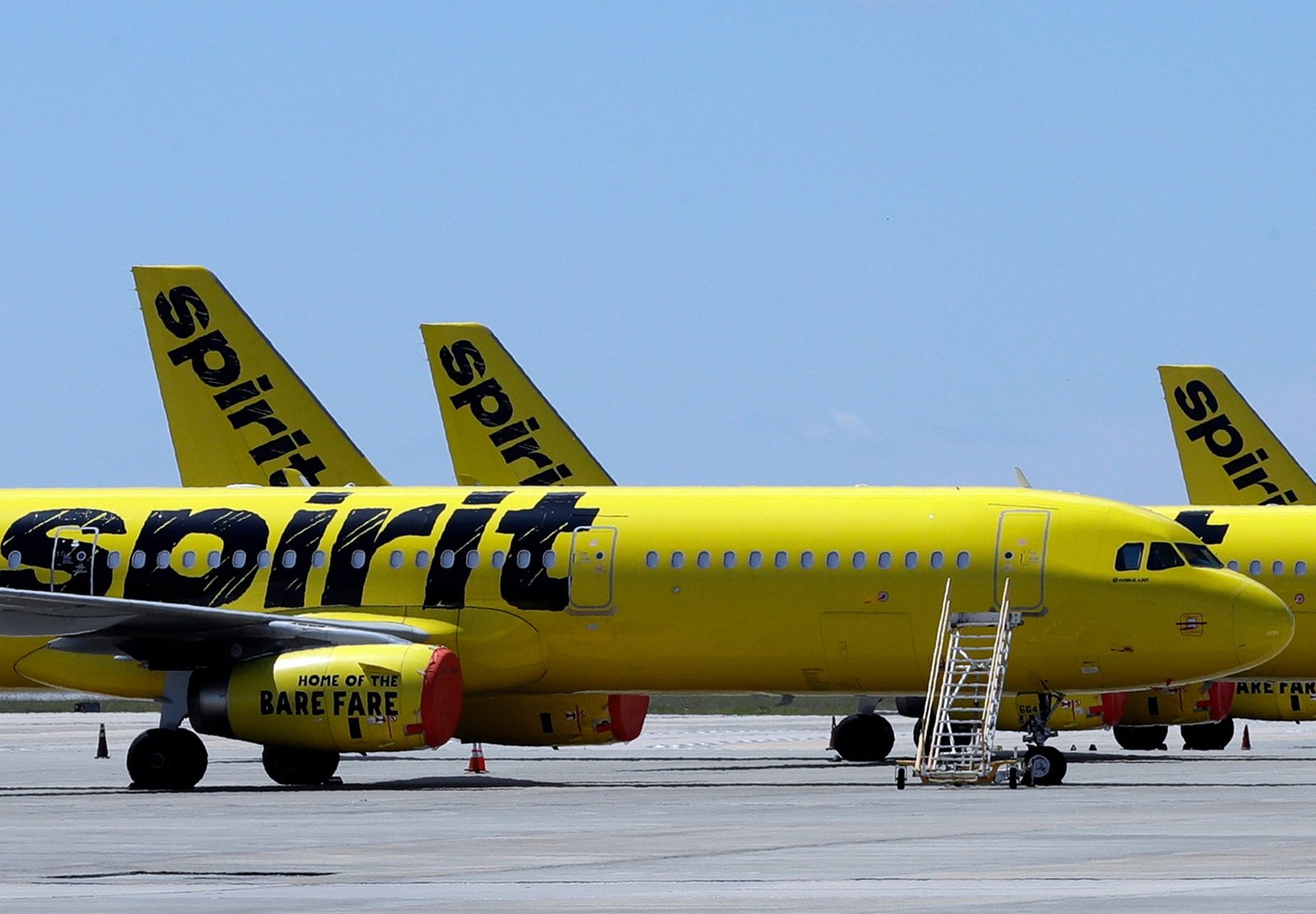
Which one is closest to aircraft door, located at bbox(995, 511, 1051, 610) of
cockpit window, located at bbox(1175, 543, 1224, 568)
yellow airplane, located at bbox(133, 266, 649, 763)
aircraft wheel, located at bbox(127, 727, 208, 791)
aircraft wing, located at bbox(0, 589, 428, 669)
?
cockpit window, located at bbox(1175, 543, 1224, 568)

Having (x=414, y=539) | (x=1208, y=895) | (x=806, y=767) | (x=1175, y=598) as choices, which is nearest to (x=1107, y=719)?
(x=806, y=767)

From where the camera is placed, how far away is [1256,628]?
3650cm

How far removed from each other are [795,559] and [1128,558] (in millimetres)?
4827

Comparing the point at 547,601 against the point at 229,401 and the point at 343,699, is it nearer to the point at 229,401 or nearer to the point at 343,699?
the point at 343,699

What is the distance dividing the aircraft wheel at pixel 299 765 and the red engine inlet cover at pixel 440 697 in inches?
85.4

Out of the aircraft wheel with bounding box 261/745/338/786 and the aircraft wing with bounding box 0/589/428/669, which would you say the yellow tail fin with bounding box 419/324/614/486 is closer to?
the aircraft wing with bounding box 0/589/428/669

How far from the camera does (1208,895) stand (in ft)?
58.2

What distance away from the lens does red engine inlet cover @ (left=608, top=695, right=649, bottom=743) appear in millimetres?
40781

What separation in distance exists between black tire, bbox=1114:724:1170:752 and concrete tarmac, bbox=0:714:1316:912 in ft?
36.4

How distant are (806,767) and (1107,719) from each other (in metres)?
6.36

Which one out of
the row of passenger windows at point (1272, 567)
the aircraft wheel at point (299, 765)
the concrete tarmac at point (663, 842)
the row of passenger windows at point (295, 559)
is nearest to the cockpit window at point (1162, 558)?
the concrete tarmac at point (663, 842)

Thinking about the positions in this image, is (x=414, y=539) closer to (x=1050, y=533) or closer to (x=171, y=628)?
(x=171, y=628)

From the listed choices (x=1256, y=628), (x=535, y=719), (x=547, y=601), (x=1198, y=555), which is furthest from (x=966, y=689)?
(x=535, y=719)

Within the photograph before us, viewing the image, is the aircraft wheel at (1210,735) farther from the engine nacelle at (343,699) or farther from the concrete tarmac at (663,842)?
the engine nacelle at (343,699)
